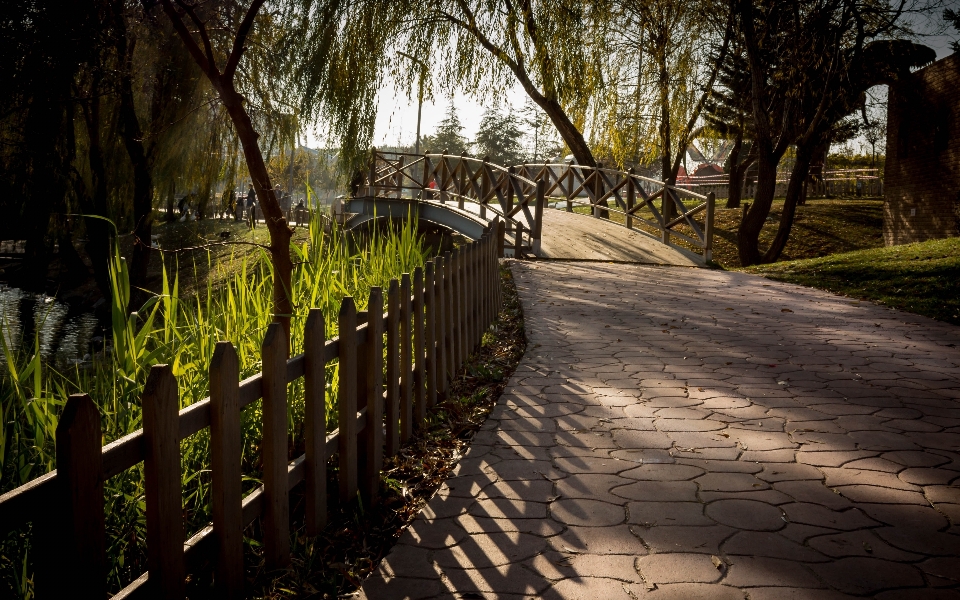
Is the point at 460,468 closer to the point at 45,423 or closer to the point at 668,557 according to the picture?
the point at 668,557

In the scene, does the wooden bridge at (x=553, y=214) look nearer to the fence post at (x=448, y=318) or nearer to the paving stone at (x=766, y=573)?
the fence post at (x=448, y=318)

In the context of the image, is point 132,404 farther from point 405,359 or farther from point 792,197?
point 792,197

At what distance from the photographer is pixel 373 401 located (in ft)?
13.3

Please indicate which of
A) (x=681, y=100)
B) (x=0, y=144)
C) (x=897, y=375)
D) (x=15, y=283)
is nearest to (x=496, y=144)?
(x=681, y=100)

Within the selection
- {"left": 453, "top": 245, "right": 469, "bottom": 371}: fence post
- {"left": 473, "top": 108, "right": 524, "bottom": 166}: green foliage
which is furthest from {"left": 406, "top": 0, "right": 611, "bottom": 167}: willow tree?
{"left": 473, "top": 108, "right": 524, "bottom": 166}: green foliage

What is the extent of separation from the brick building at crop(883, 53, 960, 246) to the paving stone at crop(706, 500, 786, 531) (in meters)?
18.9

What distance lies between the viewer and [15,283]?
17.6 meters

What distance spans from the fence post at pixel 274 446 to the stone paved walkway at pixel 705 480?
0.40 metres

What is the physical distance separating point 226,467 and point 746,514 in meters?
2.37

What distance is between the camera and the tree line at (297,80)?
962 cm

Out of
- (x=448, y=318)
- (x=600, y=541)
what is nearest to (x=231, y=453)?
(x=600, y=541)

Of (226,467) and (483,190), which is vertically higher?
(483,190)

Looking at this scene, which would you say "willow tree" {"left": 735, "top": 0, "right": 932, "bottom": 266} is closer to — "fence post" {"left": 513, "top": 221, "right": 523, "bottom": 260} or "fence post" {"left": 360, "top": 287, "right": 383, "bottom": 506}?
"fence post" {"left": 513, "top": 221, "right": 523, "bottom": 260}

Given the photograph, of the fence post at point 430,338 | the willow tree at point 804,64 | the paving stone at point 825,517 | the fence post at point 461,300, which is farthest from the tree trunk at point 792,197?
the paving stone at point 825,517
